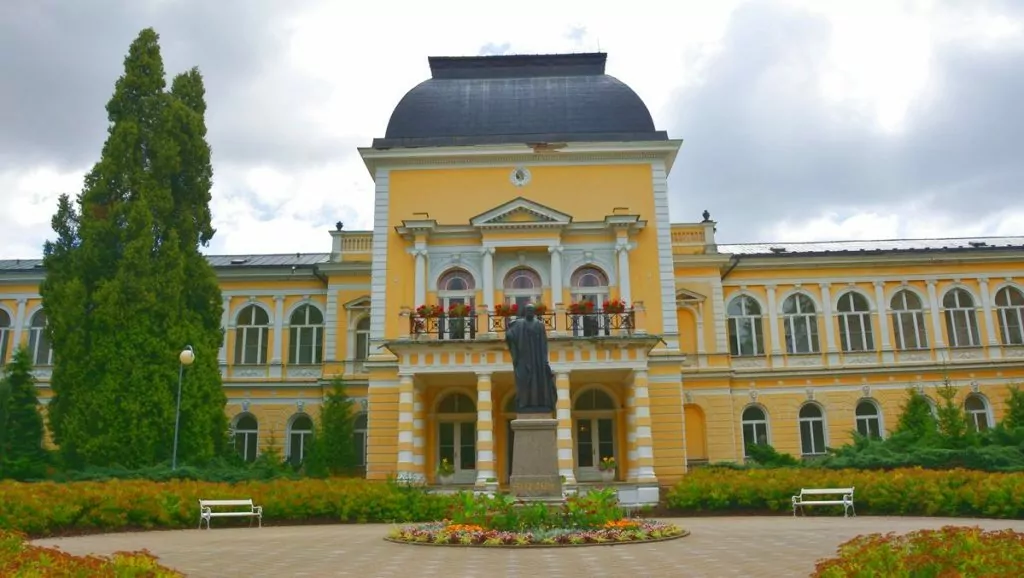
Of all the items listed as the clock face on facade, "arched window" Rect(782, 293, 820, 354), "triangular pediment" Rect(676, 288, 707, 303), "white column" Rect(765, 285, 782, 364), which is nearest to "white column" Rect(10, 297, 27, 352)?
the clock face on facade

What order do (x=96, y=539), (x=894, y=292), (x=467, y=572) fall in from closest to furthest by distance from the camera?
1. (x=467, y=572)
2. (x=96, y=539)
3. (x=894, y=292)

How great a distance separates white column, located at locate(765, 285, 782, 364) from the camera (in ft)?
115

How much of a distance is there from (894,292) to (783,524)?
22.0 m

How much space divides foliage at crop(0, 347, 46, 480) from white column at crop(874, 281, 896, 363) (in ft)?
104

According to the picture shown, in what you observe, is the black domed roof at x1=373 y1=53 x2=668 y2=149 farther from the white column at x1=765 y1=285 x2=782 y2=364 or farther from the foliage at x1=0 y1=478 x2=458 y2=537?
the foliage at x1=0 y1=478 x2=458 y2=537

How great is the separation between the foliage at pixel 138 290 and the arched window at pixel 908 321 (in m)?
27.9

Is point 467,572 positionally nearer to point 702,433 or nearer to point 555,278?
point 555,278

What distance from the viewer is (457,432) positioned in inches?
1114

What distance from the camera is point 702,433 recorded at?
33531mm

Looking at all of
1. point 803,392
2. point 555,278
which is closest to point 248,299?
point 555,278

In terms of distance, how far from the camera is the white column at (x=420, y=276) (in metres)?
27.9

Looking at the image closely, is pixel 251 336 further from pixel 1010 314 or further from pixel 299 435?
pixel 1010 314

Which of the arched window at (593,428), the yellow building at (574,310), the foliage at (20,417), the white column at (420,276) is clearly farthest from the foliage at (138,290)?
the arched window at (593,428)

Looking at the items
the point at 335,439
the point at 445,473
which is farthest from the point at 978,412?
the point at 335,439
